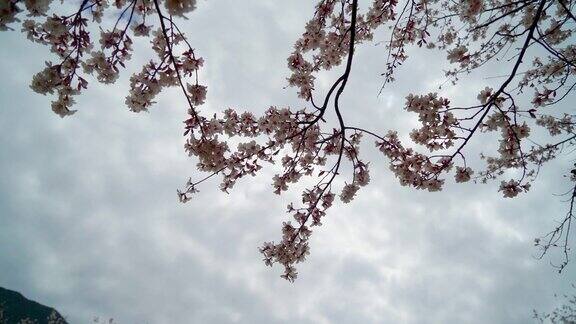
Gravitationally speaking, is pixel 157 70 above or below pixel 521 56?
below

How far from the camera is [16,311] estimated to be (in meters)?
82.8

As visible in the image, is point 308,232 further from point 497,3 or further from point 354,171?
point 497,3

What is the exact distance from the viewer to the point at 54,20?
3.51 metres

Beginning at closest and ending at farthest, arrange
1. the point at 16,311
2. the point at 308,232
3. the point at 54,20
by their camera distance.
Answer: the point at 54,20 < the point at 308,232 < the point at 16,311

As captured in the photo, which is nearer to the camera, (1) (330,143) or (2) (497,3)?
(1) (330,143)

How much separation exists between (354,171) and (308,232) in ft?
4.22

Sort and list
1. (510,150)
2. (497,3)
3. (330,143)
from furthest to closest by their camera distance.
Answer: (497,3) → (330,143) → (510,150)

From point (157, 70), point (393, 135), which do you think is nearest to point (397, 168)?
point (393, 135)

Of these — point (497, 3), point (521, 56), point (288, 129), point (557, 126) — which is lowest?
point (521, 56)

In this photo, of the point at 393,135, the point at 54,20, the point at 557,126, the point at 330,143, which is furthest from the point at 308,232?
the point at 557,126

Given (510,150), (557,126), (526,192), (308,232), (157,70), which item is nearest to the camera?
(157,70)

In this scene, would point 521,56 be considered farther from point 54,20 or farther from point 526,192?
point 54,20

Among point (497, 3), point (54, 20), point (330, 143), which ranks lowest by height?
point (54, 20)

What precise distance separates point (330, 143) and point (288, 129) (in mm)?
1018
